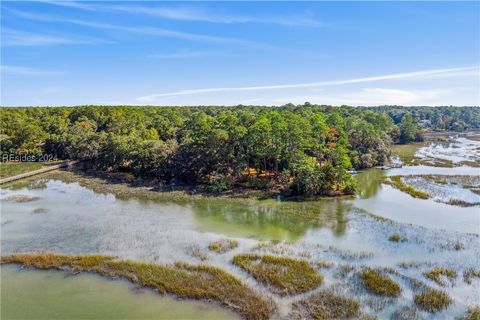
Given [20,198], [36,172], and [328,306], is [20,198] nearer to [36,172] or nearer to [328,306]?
[36,172]

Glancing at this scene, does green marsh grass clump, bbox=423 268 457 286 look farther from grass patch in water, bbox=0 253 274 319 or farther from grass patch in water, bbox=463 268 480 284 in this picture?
grass patch in water, bbox=0 253 274 319

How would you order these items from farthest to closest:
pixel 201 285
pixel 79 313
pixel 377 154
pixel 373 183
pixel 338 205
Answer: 1. pixel 377 154
2. pixel 373 183
3. pixel 338 205
4. pixel 201 285
5. pixel 79 313

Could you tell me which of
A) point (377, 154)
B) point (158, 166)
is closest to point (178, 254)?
point (158, 166)

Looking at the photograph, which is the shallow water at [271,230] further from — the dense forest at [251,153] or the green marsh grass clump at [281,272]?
the dense forest at [251,153]

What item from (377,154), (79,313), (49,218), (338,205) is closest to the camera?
(79,313)

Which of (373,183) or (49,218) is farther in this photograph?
(373,183)

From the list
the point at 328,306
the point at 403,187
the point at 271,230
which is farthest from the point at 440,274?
the point at 403,187

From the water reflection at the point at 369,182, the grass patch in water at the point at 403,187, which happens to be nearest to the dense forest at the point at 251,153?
the water reflection at the point at 369,182

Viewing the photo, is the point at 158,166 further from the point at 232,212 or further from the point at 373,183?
the point at 373,183
